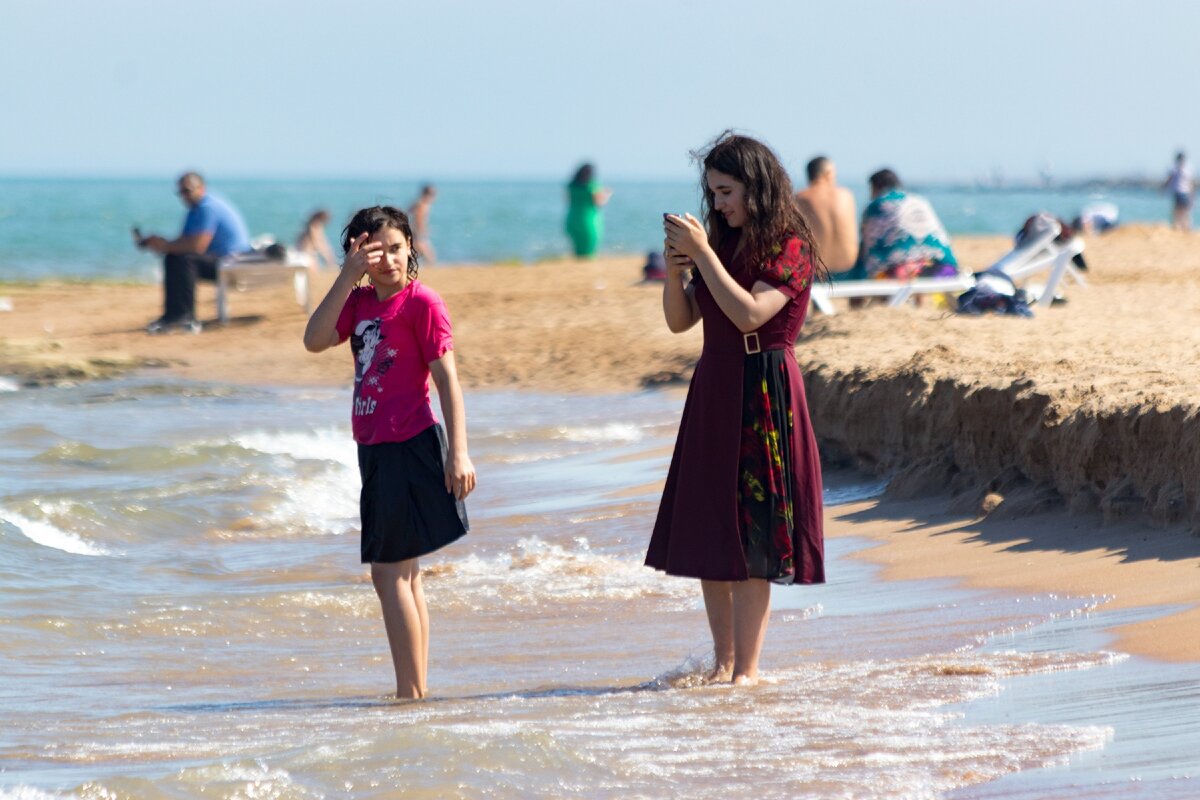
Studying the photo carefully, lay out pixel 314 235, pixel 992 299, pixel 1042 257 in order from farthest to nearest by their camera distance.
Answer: pixel 314 235 → pixel 1042 257 → pixel 992 299

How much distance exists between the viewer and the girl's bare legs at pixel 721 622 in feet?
15.1

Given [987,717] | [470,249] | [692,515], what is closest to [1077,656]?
[987,717]

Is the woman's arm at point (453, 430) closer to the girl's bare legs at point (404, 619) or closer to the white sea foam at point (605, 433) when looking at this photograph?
the girl's bare legs at point (404, 619)

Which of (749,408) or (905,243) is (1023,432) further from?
(905,243)

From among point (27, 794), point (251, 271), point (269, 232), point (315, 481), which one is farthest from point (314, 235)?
point (269, 232)

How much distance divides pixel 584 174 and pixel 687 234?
18.3 meters

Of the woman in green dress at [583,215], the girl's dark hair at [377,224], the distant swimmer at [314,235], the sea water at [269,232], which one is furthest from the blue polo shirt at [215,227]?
the girl's dark hair at [377,224]

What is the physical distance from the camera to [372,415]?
4.52 metres

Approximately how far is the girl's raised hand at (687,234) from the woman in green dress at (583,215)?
1859 centimetres

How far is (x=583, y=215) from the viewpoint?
2348 centimetres

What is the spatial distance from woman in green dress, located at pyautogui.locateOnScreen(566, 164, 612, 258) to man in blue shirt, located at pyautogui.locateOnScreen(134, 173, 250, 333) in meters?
6.61

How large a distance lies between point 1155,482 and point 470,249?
3948 cm

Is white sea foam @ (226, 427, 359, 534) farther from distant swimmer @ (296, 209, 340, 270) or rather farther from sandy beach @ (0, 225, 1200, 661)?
distant swimmer @ (296, 209, 340, 270)

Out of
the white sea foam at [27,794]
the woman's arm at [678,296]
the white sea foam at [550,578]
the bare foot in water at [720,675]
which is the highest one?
the woman's arm at [678,296]
